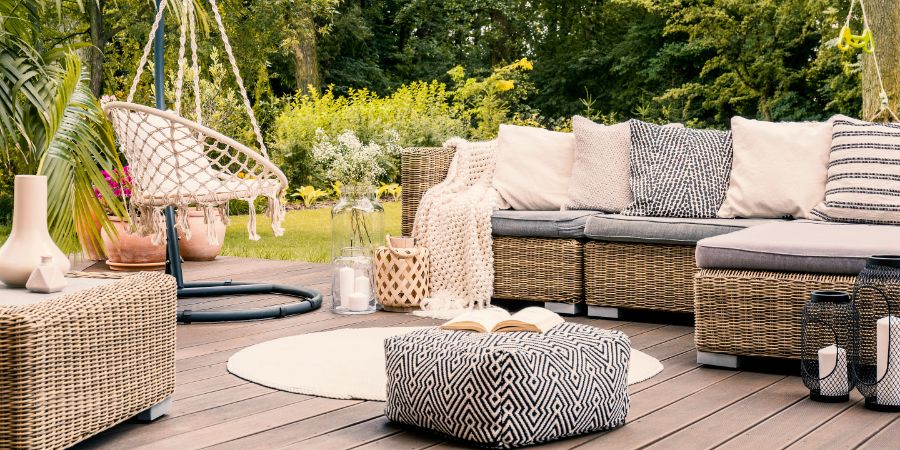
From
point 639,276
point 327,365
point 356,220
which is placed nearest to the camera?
point 327,365

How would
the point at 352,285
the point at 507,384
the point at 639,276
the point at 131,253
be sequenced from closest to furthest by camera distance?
the point at 507,384 < the point at 639,276 < the point at 352,285 < the point at 131,253

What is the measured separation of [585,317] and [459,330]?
1.88 metres

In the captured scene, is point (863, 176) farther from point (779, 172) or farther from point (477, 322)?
point (477, 322)

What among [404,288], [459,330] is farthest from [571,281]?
[459,330]

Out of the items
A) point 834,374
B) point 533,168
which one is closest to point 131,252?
point 533,168

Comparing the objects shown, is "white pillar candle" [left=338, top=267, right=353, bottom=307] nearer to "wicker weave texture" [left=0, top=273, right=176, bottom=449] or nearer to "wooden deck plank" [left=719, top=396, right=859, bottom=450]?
"wicker weave texture" [left=0, top=273, right=176, bottom=449]

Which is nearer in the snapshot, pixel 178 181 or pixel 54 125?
pixel 54 125

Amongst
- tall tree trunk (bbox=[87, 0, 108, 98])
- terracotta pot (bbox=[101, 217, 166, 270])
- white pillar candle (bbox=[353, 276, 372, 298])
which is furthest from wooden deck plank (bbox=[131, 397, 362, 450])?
tall tree trunk (bbox=[87, 0, 108, 98])

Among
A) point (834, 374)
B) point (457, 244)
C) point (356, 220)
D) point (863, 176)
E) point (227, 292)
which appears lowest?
point (834, 374)

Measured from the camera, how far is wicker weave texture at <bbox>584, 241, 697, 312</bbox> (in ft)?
14.3

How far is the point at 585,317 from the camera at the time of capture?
4648 mm

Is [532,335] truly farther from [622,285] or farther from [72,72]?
[72,72]

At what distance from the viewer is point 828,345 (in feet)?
10.4

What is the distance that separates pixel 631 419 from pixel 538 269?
74.8 inches
